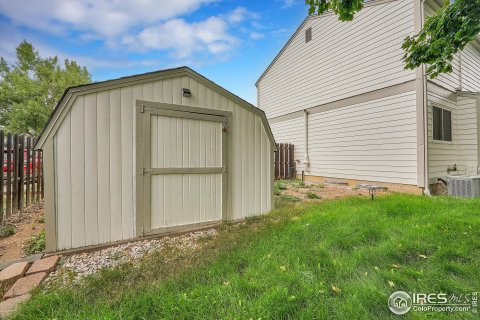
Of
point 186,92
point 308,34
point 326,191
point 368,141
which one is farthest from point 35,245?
point 308,34

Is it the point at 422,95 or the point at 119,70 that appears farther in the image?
the point at 119,70

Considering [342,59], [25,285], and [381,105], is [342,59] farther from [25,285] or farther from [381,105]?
[25,285]

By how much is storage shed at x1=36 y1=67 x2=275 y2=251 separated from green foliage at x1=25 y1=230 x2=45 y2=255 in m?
0.31

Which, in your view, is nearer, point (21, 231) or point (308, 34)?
point (21, 231)

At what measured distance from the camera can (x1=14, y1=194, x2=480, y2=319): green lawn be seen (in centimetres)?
162

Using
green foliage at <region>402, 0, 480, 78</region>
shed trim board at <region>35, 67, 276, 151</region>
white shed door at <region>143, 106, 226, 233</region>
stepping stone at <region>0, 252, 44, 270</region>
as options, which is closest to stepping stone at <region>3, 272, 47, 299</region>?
stepping stone at <region>0, 252, 44, 270</region>

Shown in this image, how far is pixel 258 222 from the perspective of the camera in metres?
4.02

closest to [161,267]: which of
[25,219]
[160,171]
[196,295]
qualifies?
[196,295]

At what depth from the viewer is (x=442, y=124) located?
22.2 feet

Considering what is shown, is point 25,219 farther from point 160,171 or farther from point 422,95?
point 422,95

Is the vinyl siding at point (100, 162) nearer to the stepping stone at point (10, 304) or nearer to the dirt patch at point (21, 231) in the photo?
the dirt patch at point (21, 231)

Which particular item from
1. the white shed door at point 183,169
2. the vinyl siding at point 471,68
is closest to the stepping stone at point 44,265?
the white shed door at point 183,169

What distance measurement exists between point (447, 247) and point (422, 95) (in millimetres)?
5472

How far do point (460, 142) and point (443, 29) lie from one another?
622cm
